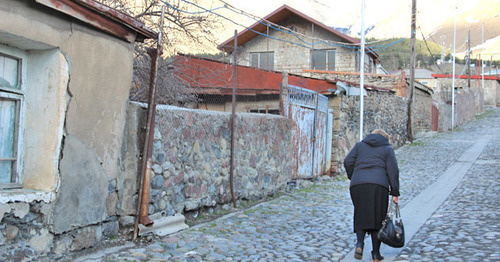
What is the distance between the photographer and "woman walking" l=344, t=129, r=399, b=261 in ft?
18.1

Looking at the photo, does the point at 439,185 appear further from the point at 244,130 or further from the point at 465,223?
the point at 244,130

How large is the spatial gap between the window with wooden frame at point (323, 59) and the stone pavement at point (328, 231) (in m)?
17.8

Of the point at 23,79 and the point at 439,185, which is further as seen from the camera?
the point at 439,185

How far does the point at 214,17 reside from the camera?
10.3 m

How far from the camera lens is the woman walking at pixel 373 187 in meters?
5.52

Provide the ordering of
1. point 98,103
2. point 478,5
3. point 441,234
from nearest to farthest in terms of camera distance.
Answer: point 98,103 → point 441,234 → point 478,5

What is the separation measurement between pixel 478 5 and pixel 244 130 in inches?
7552

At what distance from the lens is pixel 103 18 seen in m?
5.44

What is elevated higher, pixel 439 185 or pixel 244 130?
pixel 244 130

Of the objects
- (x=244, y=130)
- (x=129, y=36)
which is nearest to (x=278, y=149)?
(x=244, y=130)

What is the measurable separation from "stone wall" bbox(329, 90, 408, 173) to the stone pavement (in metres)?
2.10

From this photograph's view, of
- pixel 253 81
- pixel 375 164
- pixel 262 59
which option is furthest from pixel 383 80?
pixel 375 164

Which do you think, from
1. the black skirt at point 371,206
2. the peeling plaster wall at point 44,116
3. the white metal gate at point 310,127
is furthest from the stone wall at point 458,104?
the peeling plaster wall at point 44,116

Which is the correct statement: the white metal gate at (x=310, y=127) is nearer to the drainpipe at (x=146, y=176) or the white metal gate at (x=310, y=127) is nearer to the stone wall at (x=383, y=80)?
the drainpipe at (x=146, y=176)
